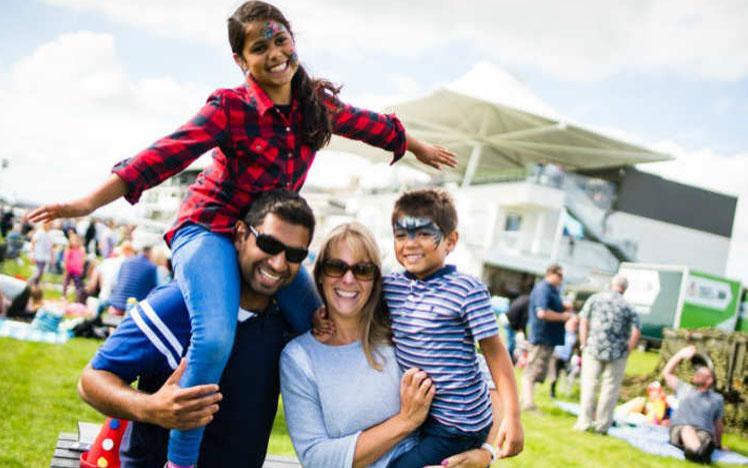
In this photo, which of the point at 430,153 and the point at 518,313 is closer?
the point at 430,153

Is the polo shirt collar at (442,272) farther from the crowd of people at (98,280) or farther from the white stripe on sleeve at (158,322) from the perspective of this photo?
the crowd of people at (98,280)

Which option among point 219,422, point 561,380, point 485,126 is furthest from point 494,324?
point 485,126

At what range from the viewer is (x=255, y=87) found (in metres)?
2.65

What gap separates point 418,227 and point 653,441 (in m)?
7.72

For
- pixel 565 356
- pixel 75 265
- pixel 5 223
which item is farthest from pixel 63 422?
pixel 5 223

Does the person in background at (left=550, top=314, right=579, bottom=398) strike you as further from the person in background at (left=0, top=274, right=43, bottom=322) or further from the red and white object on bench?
the person in background at (left=0, top=274, right=43, bottom=322)

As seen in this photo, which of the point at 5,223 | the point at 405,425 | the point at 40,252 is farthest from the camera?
the point at 5,223

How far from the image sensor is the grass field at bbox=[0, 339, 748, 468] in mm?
5094

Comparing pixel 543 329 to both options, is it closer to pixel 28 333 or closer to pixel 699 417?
pixel 699 417

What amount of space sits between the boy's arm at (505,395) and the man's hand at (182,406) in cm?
114

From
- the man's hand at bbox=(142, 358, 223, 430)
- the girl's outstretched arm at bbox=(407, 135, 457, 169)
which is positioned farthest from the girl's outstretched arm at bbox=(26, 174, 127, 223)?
the girl's outstretched arm at bbox=(407, 135, 457, 169)

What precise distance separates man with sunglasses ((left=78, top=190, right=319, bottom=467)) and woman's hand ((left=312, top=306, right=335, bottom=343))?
0.11m

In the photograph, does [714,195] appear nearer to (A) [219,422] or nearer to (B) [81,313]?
(B) [81,313]

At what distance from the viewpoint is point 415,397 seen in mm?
2252
